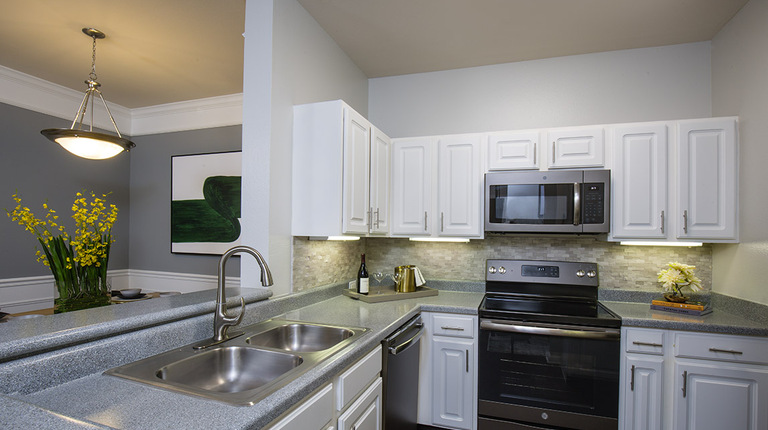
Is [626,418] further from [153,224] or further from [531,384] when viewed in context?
[153,224]

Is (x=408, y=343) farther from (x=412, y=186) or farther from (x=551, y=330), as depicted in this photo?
(x=412, y=186)

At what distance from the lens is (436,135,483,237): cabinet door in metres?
2.69

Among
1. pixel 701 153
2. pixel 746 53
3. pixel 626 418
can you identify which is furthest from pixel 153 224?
pixel 746 53

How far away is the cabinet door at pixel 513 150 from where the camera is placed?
2.58m

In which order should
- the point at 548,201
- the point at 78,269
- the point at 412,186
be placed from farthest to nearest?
1. the point at 412,186
2. the point at 548,201
3. the point at 78,269

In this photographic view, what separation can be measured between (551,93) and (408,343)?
2.11 m

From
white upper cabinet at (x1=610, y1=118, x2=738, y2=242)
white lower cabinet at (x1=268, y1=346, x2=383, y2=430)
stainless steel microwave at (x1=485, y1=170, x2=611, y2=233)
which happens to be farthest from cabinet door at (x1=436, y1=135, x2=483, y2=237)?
white lower cabinet at (x1=268, y1=346, x2=383, y2=430)

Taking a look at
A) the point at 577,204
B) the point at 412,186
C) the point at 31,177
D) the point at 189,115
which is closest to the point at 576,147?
the point at 577,204

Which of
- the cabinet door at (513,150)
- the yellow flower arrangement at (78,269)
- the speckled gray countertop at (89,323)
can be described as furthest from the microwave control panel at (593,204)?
the yellow flower arrangement at (78,269)

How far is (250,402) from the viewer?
39.3 inches

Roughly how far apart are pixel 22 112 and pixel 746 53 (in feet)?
17.4

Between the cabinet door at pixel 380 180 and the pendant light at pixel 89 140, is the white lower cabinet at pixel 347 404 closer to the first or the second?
the cabinet door at pixel 380 180

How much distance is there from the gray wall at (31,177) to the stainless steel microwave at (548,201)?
3.88 m

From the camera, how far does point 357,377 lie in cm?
152
